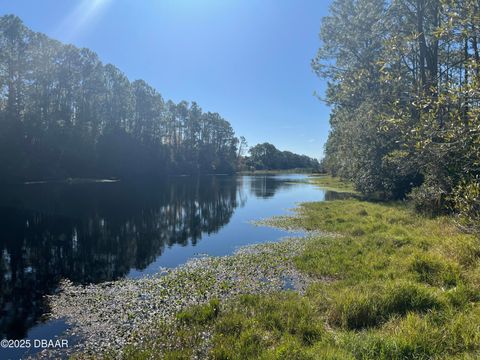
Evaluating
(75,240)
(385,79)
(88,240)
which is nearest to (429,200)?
(385,79)

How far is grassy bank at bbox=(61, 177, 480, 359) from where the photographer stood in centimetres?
540

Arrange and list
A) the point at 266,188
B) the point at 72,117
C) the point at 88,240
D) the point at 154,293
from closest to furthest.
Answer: the point at 154,293, the point at 88,240, the point at 266,188, the point at 72,117

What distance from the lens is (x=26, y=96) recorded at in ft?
180

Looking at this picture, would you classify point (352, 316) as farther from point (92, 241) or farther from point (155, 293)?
point (92, 241)

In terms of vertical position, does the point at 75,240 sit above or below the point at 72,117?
below

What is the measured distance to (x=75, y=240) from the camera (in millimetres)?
16516

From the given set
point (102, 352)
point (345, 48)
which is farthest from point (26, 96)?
point (102, 352)

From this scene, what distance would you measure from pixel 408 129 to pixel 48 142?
211 ft

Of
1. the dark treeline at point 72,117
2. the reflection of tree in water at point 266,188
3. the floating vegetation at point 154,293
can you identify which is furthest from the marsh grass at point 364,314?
the dark treeline at point 72,117

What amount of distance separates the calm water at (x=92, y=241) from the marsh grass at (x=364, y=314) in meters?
4.48

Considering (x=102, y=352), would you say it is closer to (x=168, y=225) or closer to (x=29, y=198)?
(x=168, y=225)

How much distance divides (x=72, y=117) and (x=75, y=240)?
195 feet

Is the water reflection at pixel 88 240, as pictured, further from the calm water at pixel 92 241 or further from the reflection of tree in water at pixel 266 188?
the reflection of tree in water at pixel 266 188

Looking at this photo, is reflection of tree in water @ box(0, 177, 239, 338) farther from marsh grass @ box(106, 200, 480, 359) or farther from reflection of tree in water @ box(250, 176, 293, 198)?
reflection of tree in water @ box(250, 176, 293, 198)
